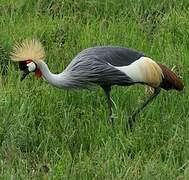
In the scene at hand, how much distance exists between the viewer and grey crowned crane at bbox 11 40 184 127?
13.4 feet

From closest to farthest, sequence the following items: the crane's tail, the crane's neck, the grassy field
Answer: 1. the grassy field
2. the crane's neck
3. the crane's tail

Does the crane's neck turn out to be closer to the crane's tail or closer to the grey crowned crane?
the grey crowned crane

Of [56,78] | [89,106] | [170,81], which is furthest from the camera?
[89,106]

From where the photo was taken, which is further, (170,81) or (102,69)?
(170,81)

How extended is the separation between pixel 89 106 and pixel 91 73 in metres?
0.35

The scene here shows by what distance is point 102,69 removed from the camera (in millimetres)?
4078

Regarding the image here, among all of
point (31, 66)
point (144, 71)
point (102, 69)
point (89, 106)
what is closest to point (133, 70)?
point (144, 71)

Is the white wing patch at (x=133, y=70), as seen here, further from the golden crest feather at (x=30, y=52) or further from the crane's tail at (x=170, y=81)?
the golden crest feather at (x=30, y=52)

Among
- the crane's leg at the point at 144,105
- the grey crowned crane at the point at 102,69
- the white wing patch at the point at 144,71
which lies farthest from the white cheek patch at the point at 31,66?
the crane's leg at the point at 144,105

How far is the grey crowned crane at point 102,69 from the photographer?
13.4 ft

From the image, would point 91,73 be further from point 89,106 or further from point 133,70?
point 89,106

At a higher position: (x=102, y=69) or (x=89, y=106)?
(x=102, y=69)

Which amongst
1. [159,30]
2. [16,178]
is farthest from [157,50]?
[16,178]

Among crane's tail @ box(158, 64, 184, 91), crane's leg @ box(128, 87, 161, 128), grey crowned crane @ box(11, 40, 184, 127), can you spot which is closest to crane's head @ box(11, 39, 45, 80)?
grey crowned crane @ box(11, 40, 184, 127)
